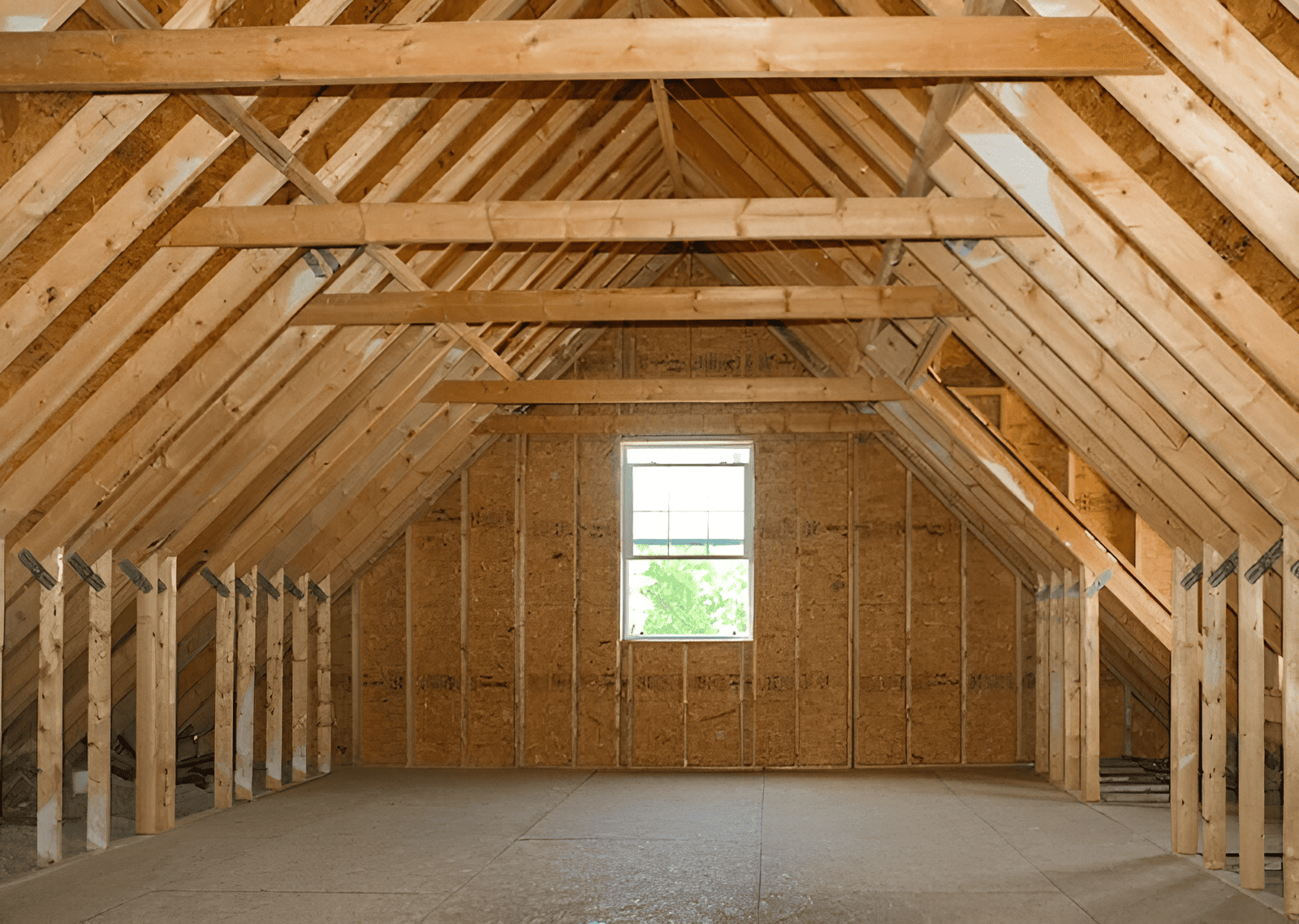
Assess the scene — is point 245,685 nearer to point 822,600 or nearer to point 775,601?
point 775,601

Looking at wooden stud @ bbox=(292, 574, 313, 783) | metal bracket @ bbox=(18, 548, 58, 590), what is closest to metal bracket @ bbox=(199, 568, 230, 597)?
wooden stud @ bbox=(292, 574, 313, 783)

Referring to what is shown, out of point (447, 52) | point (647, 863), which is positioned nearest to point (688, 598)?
point (647, 863)

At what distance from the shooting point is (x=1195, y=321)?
4.57 metres

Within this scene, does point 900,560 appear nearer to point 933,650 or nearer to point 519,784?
point 933,650

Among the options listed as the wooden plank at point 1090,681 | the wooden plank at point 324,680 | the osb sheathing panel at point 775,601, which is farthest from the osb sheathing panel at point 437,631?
the wooden plank at point 1090,681

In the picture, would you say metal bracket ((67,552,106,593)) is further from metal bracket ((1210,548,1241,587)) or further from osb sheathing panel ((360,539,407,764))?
metal bracket ((1210,548,1241,587))

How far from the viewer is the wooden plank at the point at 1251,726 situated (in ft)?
18.9

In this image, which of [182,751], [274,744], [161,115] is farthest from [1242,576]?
[182,751]

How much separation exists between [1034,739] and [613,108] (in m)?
6.24

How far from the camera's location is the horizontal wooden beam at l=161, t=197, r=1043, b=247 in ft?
16.6

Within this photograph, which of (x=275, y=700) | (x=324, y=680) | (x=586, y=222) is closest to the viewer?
(x=586, y=222)

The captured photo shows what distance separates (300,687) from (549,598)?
2.18 m

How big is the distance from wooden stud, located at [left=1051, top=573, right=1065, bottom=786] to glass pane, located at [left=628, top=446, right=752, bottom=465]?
9.30ft

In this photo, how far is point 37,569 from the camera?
6.19 metres
